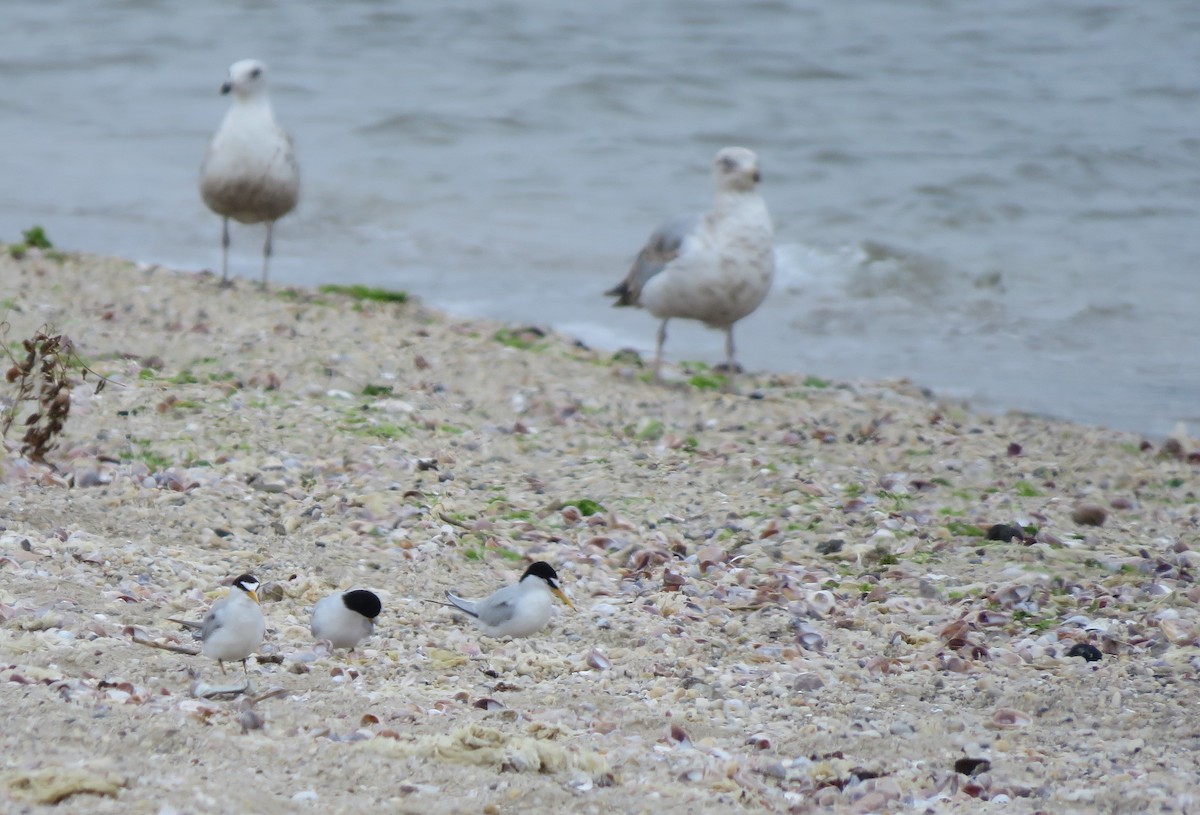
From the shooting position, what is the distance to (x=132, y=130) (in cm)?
1698

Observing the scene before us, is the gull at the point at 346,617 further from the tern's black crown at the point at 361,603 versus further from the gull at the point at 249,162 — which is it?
the gull at the point at 249,162

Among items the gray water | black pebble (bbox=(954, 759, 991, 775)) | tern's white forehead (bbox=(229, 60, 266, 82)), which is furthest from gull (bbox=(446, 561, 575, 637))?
tern's white forehead (bbox=(229, 60, 266, 82))

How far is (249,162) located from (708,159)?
22.8 feet

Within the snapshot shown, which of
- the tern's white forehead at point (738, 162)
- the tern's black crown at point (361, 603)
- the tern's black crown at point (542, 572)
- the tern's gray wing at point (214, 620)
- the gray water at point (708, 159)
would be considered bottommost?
the gray water at point (708, 159)

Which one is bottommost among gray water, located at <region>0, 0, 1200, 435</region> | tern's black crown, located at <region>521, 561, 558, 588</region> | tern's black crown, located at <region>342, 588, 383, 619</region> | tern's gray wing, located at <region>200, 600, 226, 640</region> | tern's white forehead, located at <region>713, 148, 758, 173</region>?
gray water, located at <region>0, 0, 1200, 435</region>

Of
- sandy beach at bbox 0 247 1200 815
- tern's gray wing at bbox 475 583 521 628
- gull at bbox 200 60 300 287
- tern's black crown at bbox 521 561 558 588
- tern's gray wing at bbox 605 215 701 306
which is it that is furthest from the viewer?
gull at bbox 200 60 300 287

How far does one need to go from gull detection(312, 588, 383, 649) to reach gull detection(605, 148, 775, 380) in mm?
4140

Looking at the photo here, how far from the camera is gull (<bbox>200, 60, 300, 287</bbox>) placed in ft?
31.4

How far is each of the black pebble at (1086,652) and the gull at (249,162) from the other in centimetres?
643

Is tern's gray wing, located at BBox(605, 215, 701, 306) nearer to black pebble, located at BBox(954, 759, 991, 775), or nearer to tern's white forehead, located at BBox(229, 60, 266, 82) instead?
tern's white forehead, located at BBox(229, 60, 266, 82)

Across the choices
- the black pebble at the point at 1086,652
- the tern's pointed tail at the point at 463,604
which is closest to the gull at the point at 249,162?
the tern's pointed tail at the point at 463,604

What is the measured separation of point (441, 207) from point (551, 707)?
10.8 meters

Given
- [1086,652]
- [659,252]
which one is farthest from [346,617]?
[659,252]

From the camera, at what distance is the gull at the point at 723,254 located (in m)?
8.05
